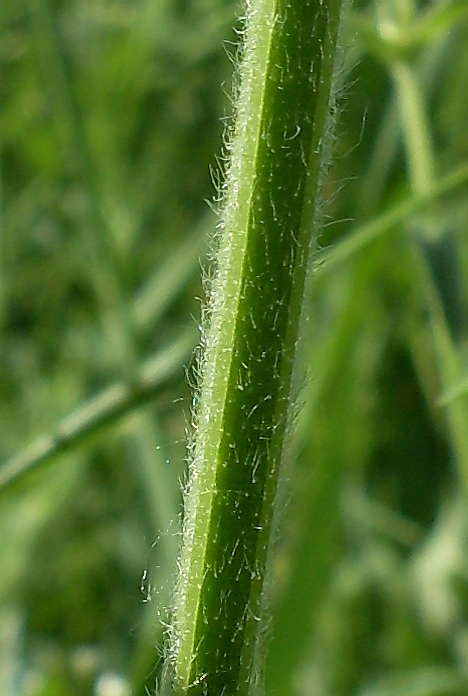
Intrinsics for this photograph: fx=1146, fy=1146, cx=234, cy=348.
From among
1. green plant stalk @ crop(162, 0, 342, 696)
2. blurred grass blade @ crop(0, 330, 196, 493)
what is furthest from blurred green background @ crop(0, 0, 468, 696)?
green plant stalk @ crop(162, 0, 342, 696)

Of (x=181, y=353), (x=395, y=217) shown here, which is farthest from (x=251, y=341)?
(x=181, y=353)

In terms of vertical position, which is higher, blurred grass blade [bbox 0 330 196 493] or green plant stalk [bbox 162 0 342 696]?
blurred grass blade [bbox 0 330 196 493]

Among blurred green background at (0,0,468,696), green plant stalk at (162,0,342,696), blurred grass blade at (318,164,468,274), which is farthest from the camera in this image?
blurred green background at (0,0,468,696)

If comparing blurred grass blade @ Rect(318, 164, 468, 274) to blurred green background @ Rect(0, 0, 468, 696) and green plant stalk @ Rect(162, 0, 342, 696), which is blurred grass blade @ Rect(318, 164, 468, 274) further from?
green plant stalk @ Rect(162, 0, 342, 696)

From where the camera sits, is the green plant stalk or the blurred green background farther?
the blurred green background

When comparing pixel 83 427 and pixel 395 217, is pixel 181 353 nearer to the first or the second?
pixel 83 427

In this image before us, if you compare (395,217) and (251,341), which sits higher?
(395,217)
